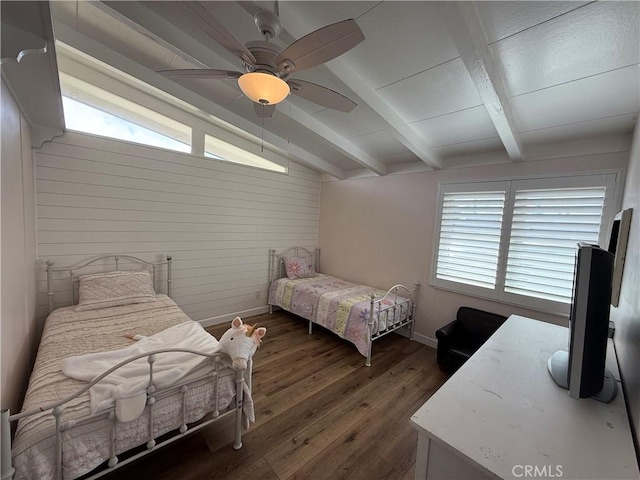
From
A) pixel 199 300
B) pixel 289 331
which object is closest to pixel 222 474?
pixel 289 331

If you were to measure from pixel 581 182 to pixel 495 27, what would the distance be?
178 centimetres

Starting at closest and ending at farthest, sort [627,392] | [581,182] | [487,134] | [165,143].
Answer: [627,392] → [581,182] → [487,134] → [165,143]

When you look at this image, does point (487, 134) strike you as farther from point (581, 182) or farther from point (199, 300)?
point (199, 300)

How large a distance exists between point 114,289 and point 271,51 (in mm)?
2582

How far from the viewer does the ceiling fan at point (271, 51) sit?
1.08 m

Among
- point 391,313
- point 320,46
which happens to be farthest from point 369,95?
point 391,313

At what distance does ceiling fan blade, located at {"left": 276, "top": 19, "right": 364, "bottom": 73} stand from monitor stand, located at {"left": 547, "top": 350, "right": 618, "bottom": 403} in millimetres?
A: 1700

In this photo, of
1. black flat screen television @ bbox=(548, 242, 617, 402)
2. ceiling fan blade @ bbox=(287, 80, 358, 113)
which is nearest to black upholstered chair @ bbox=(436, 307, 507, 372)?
black flat screen television @ bbox=(548, 242, 617, 402)

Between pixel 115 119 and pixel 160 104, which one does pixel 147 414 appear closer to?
pixel 115 119

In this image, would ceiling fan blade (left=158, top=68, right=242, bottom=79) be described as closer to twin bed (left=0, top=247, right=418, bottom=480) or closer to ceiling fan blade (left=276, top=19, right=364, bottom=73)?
ceiling fan blade (left=276, top=19, right=364, bottom=73)

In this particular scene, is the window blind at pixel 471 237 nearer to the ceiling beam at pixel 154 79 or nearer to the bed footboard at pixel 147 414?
the ceiling beam at pixel 154 79

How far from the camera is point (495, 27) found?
1.37 meters

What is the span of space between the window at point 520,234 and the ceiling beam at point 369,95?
63cm

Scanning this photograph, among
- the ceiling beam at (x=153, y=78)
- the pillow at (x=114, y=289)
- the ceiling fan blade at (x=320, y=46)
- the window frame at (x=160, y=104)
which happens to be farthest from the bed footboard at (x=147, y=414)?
the window frame at (x=160, y=104)
